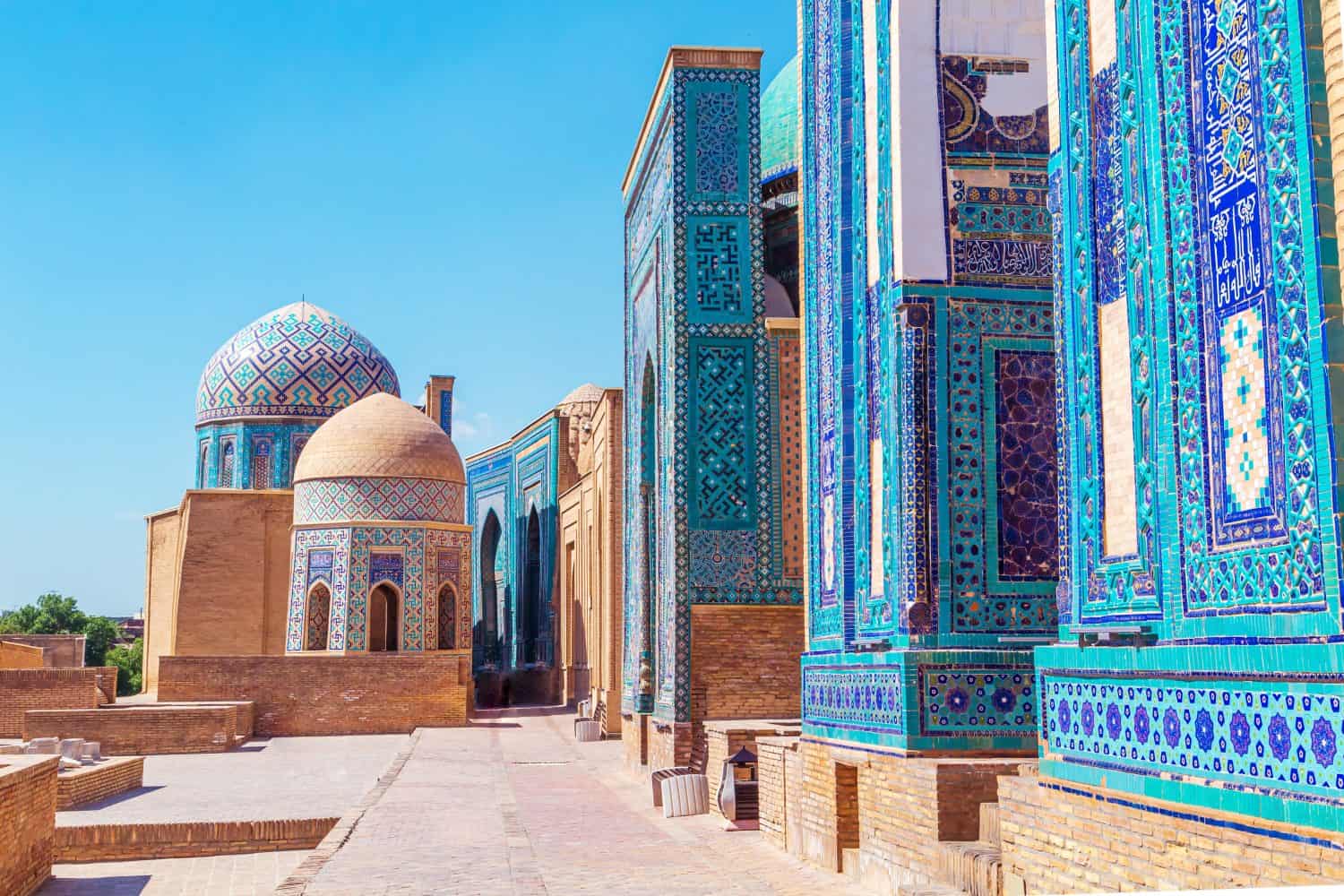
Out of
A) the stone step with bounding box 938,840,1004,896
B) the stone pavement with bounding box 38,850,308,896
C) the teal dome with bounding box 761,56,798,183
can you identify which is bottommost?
the stone pavement with bounding box 38,850,308,896

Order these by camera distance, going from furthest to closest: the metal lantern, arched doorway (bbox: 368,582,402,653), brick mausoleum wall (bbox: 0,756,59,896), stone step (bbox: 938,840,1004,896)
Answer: arched doorway (bbox: 368,582,402,653) → the metal lantern → brick mausoleum wall (bbox: 0,756,59,896) → stone step (bbox: 938,840,1004,896)

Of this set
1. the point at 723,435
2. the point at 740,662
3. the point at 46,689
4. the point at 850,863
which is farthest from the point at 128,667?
the point at 850,863

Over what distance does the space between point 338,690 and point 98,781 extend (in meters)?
6.93

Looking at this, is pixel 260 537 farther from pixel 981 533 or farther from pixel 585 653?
pixel 981 533

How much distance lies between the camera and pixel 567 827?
27.3 feet

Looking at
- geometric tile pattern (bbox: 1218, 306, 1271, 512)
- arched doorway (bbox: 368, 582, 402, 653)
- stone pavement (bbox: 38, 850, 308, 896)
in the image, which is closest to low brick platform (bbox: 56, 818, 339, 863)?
stone pavement (bbox: 38, 850, 308, 896)

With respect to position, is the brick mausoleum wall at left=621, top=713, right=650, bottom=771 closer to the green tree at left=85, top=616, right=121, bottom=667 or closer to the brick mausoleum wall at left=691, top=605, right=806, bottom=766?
the brick mausoleum wall at left=691, top=605, right=806, bottom=766

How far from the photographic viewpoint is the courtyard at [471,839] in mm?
6000

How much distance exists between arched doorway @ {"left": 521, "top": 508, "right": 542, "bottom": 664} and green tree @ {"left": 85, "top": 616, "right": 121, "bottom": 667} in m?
18.5

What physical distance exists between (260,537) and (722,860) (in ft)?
58.3

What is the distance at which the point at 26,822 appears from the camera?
8.07 metres

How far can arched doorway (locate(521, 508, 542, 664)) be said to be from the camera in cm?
2464

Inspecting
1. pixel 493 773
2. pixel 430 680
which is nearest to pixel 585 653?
pixel 430 680

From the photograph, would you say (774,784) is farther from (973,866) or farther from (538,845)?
(973,866)
